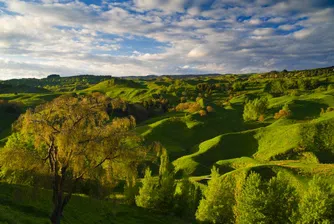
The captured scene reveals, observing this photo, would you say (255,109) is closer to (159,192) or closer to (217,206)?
(159,192)

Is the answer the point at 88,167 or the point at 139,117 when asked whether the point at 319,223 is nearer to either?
the point at 88,167

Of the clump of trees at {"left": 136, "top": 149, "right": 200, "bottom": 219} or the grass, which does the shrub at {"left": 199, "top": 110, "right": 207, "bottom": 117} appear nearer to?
the clump of trees at {"left": 136, "top": 149, "right": 200, "bottom": 219}

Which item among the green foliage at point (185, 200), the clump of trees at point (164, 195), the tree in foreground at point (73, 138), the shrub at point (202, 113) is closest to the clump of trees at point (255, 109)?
the shrub at point (202, 113)

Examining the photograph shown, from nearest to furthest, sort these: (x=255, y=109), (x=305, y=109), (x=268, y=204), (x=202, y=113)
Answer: (x=268, y=204) → (x=255, y=109) → (x=202, y=113) → (x=305, y=109)

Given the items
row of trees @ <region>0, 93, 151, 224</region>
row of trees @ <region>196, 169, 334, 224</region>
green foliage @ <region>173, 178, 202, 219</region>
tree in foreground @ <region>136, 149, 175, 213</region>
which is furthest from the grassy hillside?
row of trees @ <region>196, 169, 334, 224</region>

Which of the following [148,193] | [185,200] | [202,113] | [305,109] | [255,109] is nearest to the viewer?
[148,193]

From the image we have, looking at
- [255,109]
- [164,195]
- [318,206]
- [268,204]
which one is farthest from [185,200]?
[255,109]

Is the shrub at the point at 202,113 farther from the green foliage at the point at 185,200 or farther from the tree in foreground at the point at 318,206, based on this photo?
the tree in foreground at the point at 318,206
